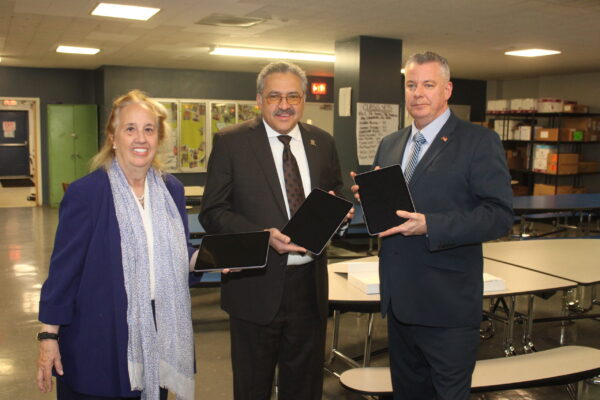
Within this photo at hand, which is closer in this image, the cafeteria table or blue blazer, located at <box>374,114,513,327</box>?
blue blazer, located at <box>374,114,513,327</box>

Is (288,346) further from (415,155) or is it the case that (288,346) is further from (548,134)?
(548,134)

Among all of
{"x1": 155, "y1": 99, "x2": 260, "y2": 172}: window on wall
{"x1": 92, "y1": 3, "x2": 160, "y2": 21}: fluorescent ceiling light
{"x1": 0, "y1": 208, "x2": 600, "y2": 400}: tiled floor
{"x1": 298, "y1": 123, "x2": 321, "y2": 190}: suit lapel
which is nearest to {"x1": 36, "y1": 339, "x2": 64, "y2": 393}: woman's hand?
{"x1": 298, "y1": 123, "x2": 321, "y2": 190}: suit lapel

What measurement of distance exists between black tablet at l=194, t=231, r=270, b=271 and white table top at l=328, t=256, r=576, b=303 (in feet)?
3.29

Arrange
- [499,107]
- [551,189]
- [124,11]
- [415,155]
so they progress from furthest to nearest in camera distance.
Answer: [499,107]
[551,189]
[124,11]
[415,155]

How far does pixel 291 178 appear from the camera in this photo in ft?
8.02

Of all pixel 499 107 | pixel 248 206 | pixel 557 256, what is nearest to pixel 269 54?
pixel 499 107

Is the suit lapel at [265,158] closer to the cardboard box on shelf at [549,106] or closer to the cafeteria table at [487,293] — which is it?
the cafeteria table at [487,293]

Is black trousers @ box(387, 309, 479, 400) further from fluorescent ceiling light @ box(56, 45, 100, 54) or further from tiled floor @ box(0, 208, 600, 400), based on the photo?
fluorescent ceiling light @ box(56, 45, 100, 54)

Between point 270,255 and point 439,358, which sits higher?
point 270,255

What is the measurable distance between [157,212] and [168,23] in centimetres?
501

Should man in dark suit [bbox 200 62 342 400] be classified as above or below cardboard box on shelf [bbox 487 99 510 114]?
below

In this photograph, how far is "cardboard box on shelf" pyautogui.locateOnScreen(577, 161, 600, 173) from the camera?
10942 mm

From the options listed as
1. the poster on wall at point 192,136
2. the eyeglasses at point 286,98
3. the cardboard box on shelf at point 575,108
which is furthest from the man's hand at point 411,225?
A: the poster on wall at point 192,136

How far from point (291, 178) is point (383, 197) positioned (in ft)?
1.58
